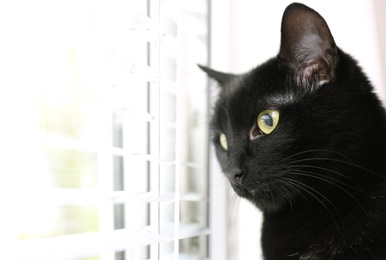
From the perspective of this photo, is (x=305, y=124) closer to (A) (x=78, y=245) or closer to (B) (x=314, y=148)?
(B) (x=314, y=148)

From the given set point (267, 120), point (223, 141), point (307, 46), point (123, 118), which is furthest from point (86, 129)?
point (307, 46)

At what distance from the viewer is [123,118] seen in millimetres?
982

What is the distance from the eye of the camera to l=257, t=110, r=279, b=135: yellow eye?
0.79m

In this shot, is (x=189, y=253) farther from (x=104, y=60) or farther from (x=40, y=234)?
(x=104, y=60)

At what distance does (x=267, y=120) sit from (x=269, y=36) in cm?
53

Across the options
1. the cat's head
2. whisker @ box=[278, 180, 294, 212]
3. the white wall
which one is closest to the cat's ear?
the cat's head

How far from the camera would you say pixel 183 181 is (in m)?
1.25

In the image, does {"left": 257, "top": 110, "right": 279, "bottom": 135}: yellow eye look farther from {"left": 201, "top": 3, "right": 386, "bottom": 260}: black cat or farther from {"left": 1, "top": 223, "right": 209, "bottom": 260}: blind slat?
{"left": 1, "top": 223, "right": 209, "bottom": 260}: blind slat

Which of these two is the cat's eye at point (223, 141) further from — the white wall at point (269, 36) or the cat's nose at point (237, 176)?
the white wall at point (269, 36)

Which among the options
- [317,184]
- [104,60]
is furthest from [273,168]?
[104,60]

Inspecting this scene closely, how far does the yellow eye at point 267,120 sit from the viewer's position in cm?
79

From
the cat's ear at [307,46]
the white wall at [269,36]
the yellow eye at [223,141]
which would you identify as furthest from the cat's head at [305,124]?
the white wall at [269,36]

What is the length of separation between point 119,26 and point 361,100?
1.65ft

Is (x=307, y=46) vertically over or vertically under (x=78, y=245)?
over
